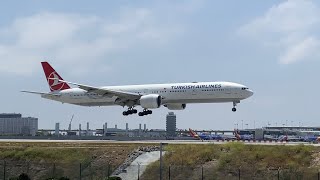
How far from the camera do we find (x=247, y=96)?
75750 mm

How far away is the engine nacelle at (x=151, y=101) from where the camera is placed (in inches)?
3036

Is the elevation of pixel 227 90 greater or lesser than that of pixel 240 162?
greater

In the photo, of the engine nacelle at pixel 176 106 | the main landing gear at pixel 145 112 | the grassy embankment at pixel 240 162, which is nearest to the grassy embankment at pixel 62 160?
the grassy embankment at pixel 240 162

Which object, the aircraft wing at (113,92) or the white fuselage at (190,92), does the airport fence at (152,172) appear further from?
the aircraft wing at (113,92)

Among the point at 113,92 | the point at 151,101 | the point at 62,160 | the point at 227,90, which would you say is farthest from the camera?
the point at 113,92

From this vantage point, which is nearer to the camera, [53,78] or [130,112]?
[130,112]

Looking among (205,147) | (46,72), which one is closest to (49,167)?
(205,147)

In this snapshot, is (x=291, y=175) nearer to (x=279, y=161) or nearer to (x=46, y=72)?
(x=279, y=161)

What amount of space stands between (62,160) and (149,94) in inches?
1061

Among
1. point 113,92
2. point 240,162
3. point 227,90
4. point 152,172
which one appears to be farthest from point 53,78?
point 240,162

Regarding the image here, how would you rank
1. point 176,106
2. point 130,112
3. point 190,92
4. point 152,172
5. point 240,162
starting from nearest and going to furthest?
point 152,172 < point 240,162 < point 190,92 < point 176,106 < point 130,112

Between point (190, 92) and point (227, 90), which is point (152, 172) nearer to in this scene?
point (227, 90)

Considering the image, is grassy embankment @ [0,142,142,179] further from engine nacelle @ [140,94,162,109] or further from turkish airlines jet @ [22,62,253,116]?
turkish airlines jet @ [22,62,253,116]

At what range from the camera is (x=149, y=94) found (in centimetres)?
8062
